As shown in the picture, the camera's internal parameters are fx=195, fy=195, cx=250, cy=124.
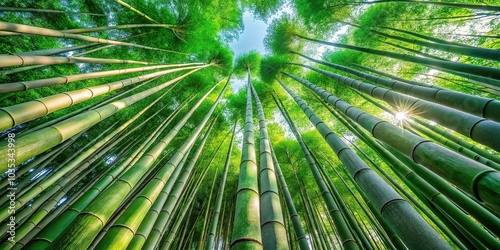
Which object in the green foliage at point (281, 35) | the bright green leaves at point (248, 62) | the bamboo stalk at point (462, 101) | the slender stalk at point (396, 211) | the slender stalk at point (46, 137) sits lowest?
the slender stalk at point (396, 211)

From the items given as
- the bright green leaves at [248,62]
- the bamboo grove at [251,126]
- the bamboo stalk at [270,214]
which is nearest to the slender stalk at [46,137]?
the bamboo grove at [251,126]

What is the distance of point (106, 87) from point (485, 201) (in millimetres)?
2866

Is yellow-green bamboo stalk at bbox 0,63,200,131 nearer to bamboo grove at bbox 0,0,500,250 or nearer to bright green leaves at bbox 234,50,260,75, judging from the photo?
bamboo grove at bbox 0,0,500,250

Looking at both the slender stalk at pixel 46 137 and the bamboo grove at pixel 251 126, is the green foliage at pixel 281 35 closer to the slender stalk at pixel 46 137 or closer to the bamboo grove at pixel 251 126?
the bamboo grove at pixel 251 126


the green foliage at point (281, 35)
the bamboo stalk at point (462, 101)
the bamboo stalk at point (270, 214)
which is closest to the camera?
the bamboo stalk at point (270, 214)

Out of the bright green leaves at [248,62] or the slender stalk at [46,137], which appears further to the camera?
the bright green leaves at [248,62]

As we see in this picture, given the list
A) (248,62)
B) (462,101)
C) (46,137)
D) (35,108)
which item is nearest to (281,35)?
(248,62)

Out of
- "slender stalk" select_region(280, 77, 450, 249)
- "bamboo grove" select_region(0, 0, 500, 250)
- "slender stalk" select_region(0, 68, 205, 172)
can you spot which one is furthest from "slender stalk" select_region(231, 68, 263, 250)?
"slender stalk" select_region(0, 68, 205, 172)

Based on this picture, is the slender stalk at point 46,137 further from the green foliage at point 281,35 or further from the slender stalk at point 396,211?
the green foliage at point 281,35

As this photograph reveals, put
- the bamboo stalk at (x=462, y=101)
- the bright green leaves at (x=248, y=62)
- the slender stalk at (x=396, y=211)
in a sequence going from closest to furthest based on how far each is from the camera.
Result: the slender stalk at (x=396, y=211), the bamboo stalk at (x=462, y=101), the bright green leaves at (x=248, y=62)

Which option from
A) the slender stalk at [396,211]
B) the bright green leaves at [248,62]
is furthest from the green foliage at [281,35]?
the slender stalk at [396,211]

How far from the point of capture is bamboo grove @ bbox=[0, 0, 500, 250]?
102cm

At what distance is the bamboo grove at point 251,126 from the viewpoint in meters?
1.02

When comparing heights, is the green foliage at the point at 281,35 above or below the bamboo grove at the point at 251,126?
above
